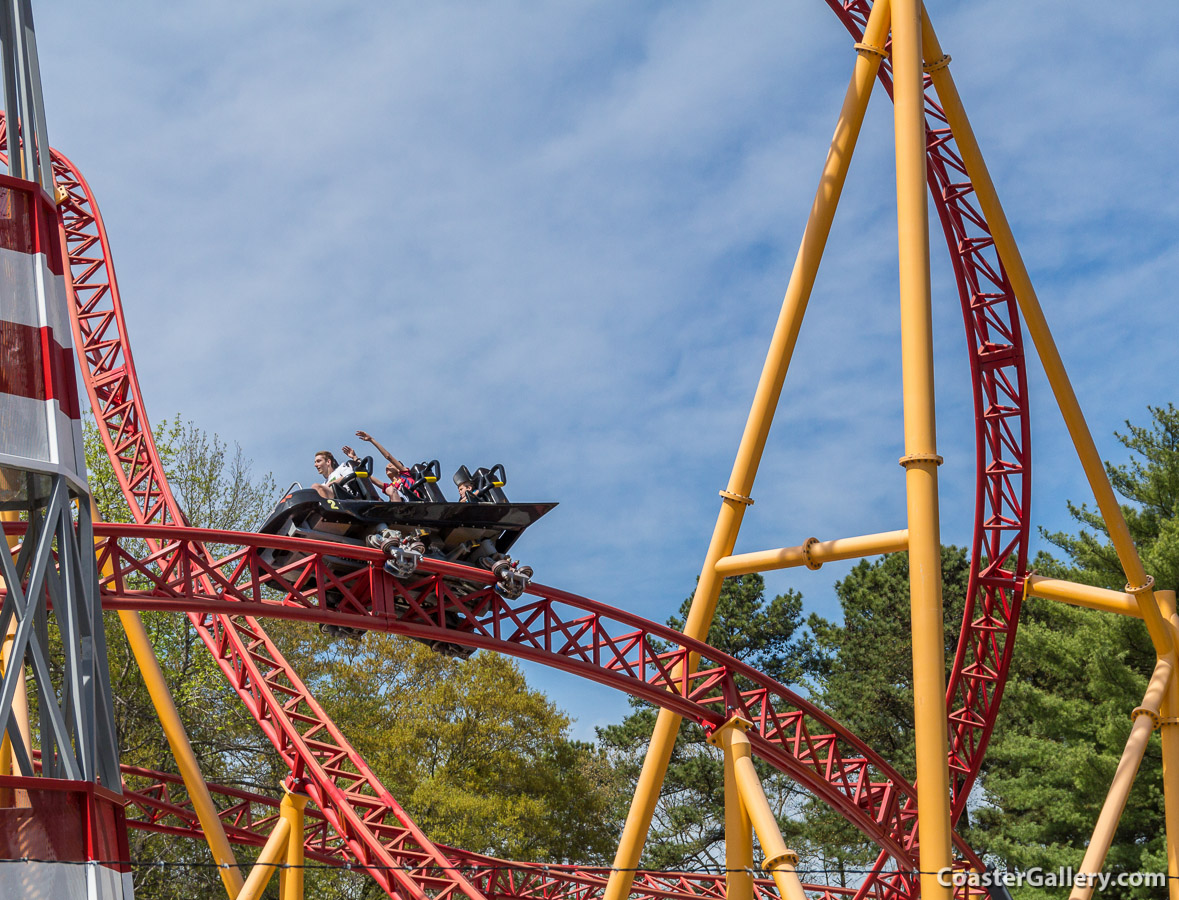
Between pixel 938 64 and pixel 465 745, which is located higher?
pixel 938 64

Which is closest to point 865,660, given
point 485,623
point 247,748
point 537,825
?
point 537,825

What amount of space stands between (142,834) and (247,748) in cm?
175

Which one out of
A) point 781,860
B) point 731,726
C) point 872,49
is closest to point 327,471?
point 731,726

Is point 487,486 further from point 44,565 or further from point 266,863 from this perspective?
point 44,565

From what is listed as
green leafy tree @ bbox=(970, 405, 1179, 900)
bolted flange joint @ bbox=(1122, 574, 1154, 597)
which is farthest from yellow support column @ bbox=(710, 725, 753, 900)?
green leafy tree @ bbox=(970, 405, 1179, 900)

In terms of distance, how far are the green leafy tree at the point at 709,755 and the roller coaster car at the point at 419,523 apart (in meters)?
17.0

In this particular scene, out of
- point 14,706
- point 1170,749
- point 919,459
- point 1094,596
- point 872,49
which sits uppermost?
point 872,49

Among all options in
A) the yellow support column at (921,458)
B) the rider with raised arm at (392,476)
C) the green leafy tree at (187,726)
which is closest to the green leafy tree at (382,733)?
the green leafy tree at (187,726)

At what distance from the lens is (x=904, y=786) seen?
11.6 meters

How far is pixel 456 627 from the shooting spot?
9.72 metres

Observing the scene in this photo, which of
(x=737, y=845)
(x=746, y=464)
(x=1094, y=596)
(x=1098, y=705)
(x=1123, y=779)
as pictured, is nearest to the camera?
(x=737, y=845)

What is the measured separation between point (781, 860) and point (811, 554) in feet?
7.32

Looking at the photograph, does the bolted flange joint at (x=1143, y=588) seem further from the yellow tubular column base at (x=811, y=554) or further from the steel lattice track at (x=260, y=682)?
the steel lattice track at (x=260, y=682)

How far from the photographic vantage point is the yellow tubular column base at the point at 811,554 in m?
9.01
